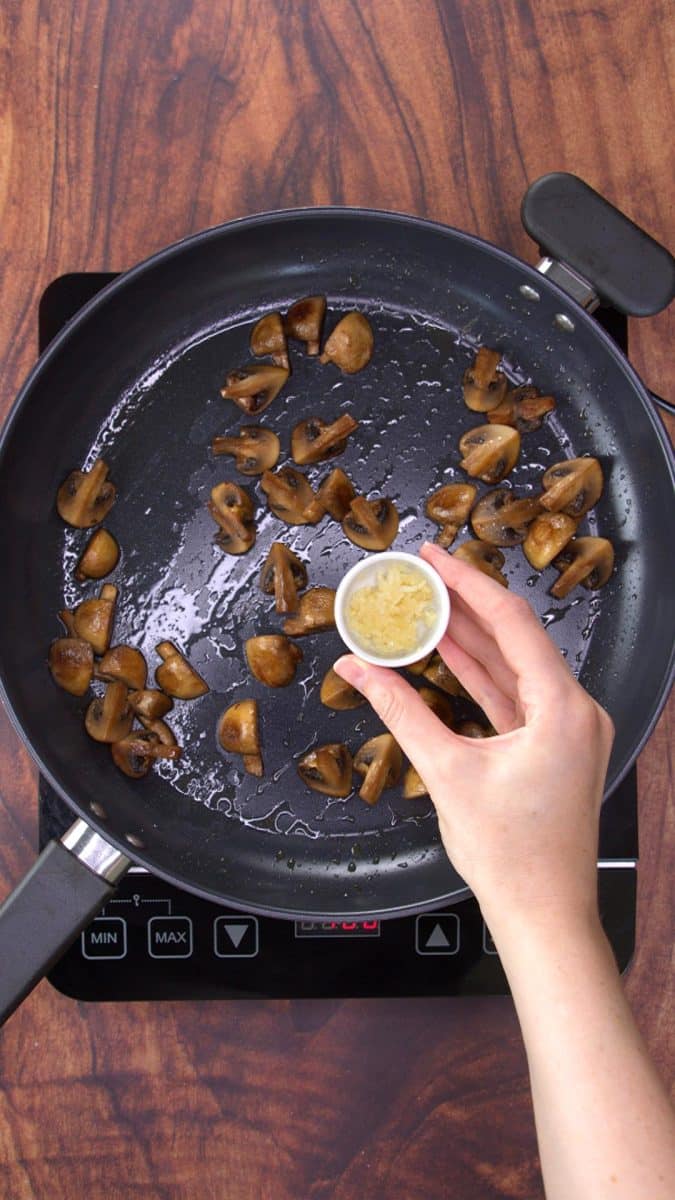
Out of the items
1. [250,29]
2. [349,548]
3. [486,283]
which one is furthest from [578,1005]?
[250,29]

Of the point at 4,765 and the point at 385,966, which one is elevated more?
the point at 4,765

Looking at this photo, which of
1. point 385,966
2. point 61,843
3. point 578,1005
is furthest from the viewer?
point 385,966

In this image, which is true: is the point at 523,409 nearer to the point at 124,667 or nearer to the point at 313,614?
the point at 313,614

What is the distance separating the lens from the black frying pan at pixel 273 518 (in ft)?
4.04

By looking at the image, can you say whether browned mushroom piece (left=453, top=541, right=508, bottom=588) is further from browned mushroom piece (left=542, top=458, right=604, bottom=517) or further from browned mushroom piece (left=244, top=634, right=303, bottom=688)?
browned mushroom piece (left=244, top=634, right=303, bottom=688)

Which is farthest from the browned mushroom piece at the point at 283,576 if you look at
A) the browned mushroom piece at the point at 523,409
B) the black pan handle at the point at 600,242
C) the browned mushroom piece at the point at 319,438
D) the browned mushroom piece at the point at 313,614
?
the black pan handle at the point at 600,242

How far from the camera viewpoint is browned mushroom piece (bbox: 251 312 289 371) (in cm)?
Result: 126

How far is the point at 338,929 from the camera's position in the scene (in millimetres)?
1223

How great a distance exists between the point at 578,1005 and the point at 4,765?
766mm

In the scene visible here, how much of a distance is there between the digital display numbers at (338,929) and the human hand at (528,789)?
0.35 meters

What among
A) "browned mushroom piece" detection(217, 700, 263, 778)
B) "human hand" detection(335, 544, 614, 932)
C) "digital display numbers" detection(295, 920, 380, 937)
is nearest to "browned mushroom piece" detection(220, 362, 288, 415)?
"browned mushroom piece" detection(217, 700, 263, 778)

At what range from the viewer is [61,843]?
1.05 m

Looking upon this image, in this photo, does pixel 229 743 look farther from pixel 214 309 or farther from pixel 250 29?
pixel 250 29

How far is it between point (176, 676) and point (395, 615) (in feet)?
1.00
